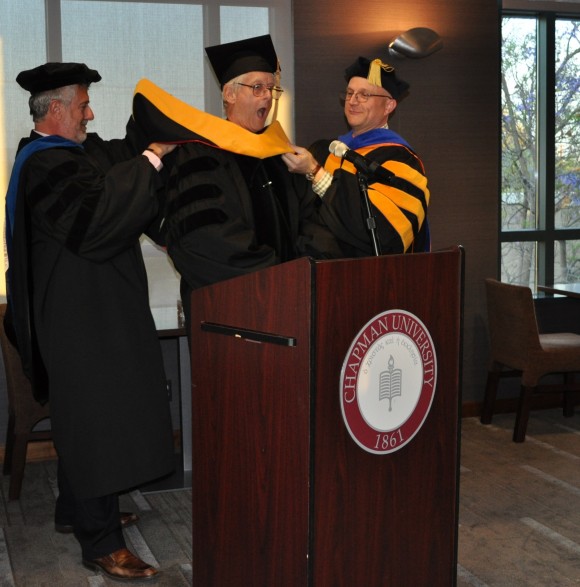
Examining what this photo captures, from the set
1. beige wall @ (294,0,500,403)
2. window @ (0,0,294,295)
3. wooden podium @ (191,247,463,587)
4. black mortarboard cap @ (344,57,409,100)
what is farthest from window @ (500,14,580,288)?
wooden podium @ (191,247,463,587)

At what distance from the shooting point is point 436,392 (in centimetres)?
201

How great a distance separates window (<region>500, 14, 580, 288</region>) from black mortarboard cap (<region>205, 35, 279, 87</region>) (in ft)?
10.9

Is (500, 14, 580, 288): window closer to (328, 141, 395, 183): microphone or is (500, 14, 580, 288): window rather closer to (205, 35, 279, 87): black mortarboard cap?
(205, 35, 279, 87): black mortarboard cap

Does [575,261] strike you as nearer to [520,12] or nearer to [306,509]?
[520,12]

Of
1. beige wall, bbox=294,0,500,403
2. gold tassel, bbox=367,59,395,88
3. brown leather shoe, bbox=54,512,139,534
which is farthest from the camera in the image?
beige wall, bbox=294,0,500,403

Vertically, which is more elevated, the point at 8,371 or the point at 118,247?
the point at 118,247

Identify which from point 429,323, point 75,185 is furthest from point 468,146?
point 429,323

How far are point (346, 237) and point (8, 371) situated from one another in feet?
6.25

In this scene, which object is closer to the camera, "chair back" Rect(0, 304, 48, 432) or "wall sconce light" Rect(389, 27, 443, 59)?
"chair back" Rect(0, 304, 48, 432)

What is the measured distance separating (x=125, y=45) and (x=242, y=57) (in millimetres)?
1977

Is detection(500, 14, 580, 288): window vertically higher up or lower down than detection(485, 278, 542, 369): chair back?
higher up

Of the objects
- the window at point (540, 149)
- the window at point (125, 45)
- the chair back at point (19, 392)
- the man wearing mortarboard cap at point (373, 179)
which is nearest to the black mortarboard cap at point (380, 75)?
the man wearing mortarboard cap at point (373, 179)

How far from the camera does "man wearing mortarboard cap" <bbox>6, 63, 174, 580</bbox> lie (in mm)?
2926

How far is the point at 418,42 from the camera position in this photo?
4.96 metres
